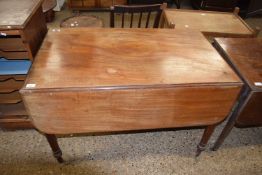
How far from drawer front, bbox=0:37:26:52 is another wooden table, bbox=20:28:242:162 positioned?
0.14 m

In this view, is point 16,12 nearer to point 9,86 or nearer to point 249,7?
point 9,86

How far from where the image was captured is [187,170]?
1418mm

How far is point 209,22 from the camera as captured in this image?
1985mm

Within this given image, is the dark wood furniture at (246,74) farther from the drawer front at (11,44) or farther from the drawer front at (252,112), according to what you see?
the drawer front at (11,44)

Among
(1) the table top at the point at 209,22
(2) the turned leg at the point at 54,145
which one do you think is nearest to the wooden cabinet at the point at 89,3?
(1) the table top at the point at 209,22

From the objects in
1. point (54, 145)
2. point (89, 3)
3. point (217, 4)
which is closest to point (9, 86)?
point (54, 145)

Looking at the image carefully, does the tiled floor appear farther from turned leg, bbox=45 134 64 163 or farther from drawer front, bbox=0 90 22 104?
drawer front, bbox=0 90 22 104

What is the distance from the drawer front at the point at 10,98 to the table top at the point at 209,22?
140 cm

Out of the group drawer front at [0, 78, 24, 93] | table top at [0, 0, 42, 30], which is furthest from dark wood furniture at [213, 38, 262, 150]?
drawer front at [0, 78, 24, 93]

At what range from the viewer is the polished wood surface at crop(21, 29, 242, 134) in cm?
92

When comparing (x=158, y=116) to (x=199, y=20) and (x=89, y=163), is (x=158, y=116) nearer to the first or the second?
(x=89, y=163)

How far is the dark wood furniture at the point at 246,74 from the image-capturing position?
1.11m

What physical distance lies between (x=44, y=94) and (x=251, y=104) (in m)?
1.09

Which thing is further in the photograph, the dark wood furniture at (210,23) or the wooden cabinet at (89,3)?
the wooden cabinet at (89,3)
